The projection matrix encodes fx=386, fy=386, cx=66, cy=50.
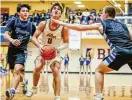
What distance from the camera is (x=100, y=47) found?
14625mm

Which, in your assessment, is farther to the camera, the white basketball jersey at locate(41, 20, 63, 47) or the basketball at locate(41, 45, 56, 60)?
the white basketball jersey at locate(41, 20, 63, 47)

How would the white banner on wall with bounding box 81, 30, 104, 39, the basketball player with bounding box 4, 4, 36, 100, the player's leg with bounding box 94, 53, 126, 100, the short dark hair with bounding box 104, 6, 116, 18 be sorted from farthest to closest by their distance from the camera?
the white banner on wall with bounding box 81, 30, 104, 39, the basketball player with bounding box 4, 4, 36, 100, the short dark hair with bounding box 104, 6, 116, 18, the player's leg with bounding box 94, 53, 126, 100

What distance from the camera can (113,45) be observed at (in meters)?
5.75

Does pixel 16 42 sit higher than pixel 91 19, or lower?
lower

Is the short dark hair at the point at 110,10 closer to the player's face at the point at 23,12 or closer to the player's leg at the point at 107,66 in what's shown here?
the player's leg at the point at 107,66

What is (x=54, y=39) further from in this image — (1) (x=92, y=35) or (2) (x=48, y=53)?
(1) (x=92, y=35)

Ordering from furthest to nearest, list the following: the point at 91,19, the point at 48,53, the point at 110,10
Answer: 1. the point at 91,19
2. the point at 48,53
3. the point at 110,10

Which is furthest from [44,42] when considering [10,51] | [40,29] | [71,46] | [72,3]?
[72,3]

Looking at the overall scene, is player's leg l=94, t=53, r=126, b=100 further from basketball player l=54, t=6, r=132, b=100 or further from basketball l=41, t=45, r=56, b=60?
basketball l=41, t=45, r=56, b=60

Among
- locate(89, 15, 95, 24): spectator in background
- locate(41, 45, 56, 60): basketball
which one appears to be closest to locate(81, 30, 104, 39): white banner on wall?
locate(89, 15, 95, 24): spectator in background

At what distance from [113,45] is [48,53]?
1428mm

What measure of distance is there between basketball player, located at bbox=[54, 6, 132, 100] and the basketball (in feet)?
3.61

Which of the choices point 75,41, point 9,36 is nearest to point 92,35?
point 75,41

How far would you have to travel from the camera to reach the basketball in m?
6.76
